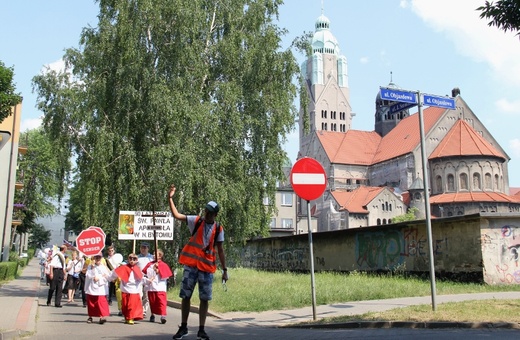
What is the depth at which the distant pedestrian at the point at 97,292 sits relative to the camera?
11344mm

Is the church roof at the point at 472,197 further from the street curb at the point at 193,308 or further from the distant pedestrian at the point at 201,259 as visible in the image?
the distant pedestrian at the point at 201,259

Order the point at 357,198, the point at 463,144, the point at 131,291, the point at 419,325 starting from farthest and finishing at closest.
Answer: the point at 357,198 < the point at 463,144 < the point at 131,291 < the point at 419,325

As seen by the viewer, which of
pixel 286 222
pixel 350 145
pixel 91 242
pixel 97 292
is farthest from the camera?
pixel 350 145

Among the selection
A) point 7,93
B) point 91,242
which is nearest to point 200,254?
point 91,242

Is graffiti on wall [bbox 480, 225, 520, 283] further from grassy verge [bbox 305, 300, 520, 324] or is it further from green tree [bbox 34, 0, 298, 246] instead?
green tree [bbox 34, 0, 298, 246]

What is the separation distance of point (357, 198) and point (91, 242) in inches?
2774

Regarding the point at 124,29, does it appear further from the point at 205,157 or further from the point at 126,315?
the point at 126,315

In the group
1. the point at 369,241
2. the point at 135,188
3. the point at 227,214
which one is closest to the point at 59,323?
the point at 135,188

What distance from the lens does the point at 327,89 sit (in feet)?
371

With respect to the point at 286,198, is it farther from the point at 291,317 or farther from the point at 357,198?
the point at 291,317

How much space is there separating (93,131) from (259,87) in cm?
689

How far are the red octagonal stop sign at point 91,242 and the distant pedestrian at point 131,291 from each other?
4.77 metres

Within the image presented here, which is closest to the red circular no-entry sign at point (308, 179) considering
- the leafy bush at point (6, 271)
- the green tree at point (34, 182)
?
the leafy bush at point (6, 271)

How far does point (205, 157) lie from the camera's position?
790 inches
